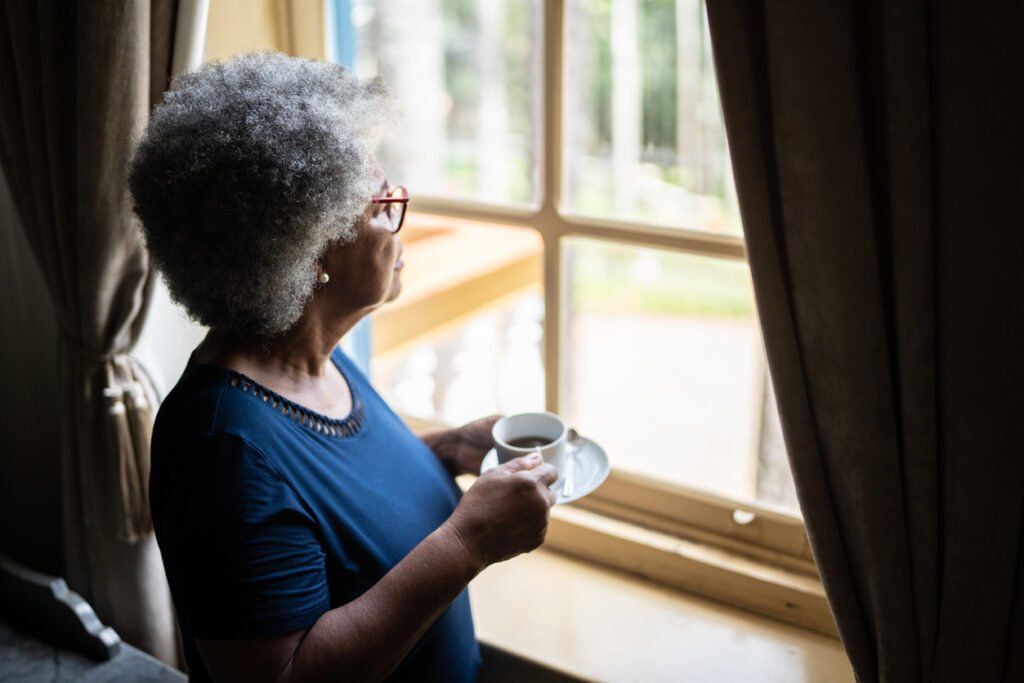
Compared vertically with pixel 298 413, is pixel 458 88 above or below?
above

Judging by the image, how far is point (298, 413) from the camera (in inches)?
40.8

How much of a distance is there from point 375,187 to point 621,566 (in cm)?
77

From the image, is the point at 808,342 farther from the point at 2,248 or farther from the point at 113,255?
the point at 2,248

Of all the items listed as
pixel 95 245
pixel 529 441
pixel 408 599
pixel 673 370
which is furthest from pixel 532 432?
pixel 673 370

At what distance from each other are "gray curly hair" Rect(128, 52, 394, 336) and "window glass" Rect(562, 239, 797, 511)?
494 millimetres

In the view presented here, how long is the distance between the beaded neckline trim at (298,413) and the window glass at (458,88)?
0.50 m

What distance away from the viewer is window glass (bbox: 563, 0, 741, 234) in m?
1.42

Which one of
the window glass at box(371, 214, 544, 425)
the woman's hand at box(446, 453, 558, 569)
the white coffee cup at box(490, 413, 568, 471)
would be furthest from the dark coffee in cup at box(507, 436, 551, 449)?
the window glass at box(371, 214, 544, 425)

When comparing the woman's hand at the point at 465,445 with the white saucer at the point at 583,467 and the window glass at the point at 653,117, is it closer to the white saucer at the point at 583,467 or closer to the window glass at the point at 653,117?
the white saucer at the point at 583,467

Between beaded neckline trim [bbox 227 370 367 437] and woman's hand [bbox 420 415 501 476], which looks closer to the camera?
beaded neckline trim [bbox 227 370 367 437]

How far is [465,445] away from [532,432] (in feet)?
0.61

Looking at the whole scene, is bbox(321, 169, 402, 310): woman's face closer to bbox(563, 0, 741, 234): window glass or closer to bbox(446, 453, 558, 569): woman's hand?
bbox(446, 453, 558, 569): woman's hand

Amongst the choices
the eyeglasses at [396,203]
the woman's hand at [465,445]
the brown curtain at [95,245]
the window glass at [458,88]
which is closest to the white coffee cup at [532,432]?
the woman's hand at [465,445]

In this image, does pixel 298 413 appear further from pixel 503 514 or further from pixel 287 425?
pixel 503 514
